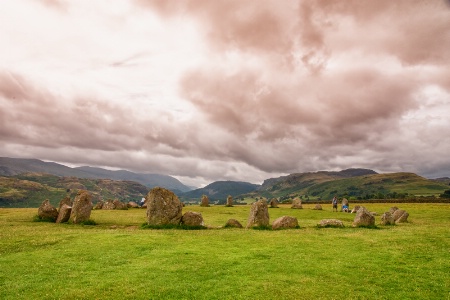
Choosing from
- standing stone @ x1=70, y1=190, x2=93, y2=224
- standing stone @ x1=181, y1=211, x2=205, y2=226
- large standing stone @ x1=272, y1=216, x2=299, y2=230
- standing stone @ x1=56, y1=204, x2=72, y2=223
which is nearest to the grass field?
large standing stone @ x1=272, y1=216, x2=299, y2=230

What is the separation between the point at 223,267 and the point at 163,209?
16770 mm

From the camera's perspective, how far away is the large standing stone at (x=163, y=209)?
95.6ft

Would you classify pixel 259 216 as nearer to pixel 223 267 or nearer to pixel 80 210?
pixel 223 267

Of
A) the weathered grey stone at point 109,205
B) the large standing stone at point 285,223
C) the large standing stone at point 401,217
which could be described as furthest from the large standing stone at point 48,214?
the large standing stone at point 401,217

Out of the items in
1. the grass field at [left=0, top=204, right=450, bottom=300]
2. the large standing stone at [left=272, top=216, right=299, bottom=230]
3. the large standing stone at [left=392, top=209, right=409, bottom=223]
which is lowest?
the grass field at [left=0, top=204, right=450, bottom=300]

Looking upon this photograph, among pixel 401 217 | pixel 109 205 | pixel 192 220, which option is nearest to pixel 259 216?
pixel 192 220

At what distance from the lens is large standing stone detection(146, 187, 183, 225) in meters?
29.1

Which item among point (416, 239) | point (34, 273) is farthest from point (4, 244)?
point (416, 239)

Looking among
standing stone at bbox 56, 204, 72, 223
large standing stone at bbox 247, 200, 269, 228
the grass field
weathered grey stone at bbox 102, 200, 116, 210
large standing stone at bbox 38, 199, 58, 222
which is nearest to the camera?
the grass field

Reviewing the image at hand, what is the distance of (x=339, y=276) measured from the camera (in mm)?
12742

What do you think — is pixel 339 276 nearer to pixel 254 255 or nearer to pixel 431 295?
pixel 431 295

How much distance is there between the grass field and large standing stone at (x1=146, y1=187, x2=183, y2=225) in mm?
7520

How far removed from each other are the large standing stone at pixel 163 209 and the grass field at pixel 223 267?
7.52 metres

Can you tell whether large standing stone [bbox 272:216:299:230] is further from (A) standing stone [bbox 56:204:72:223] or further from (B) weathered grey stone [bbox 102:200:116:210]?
(B) weathered grey stone [bbox 102:200:116:210]
